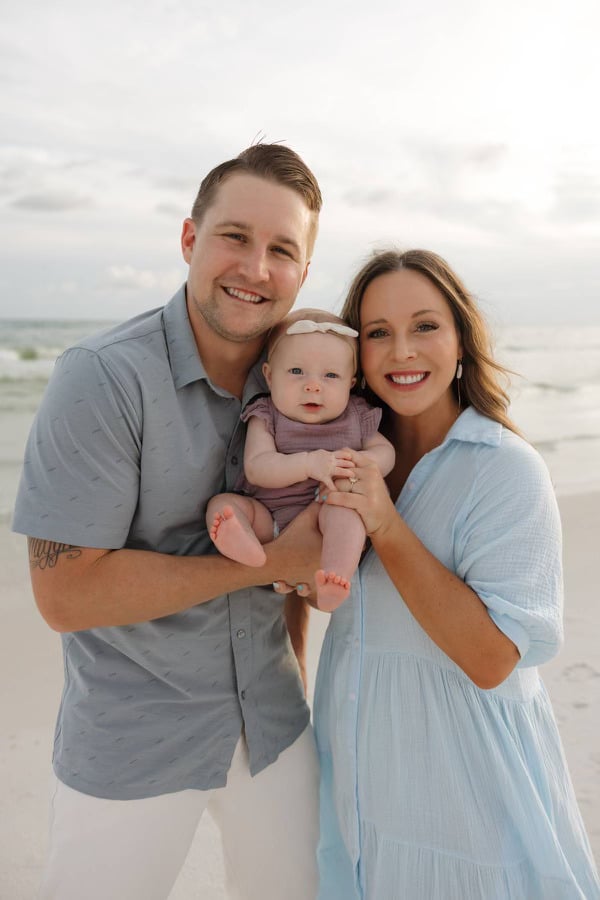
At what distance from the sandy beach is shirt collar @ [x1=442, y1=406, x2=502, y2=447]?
7.93 feet

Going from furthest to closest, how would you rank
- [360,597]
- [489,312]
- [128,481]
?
[489,312] < [360,597] < [128,481]

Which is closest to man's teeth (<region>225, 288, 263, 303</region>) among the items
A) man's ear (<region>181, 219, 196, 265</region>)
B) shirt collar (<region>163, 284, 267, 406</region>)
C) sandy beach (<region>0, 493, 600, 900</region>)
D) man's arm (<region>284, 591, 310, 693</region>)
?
shirt collar (<region>163, 284, 267, 406</region>)

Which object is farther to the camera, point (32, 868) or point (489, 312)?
point (32, 868)

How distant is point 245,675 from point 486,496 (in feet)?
3.41

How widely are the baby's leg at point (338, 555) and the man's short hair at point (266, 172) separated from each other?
3.99 feet

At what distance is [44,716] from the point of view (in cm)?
468

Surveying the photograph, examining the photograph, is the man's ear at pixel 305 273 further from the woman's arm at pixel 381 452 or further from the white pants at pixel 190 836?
the white pants at pixel 190 836

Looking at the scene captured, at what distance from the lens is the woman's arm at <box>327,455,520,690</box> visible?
7.29 ft

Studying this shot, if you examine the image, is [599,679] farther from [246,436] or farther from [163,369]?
[163,369]

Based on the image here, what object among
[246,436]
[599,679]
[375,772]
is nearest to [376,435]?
[246,436]

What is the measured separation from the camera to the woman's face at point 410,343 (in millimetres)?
2682

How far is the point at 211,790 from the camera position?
262 cm

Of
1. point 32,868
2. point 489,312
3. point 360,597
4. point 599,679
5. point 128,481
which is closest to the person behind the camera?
point 128,481

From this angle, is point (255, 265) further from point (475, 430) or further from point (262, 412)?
point (475, 430)
